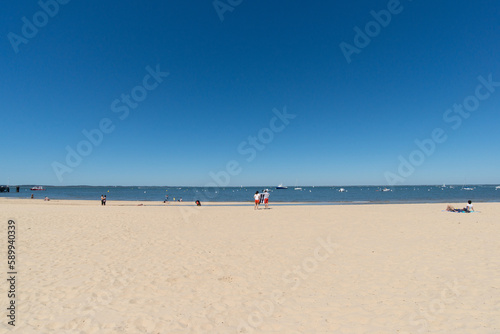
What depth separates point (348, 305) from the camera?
5.46m

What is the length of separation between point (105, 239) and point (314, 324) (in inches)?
408

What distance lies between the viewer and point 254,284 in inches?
259

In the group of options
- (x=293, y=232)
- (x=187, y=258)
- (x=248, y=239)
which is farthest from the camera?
(x=293, y=232)

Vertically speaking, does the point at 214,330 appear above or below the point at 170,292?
below

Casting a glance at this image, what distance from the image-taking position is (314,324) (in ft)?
15.5

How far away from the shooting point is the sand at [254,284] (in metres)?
4.77

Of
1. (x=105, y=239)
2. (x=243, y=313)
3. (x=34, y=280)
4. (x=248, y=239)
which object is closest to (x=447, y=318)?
(x=243, y=313)

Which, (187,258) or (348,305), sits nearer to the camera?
(348,305)

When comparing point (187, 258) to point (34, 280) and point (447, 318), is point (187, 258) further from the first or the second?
point (447, 318)

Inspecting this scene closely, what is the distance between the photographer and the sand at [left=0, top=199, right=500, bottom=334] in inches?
188

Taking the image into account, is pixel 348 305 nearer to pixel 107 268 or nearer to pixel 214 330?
pixel 214 330

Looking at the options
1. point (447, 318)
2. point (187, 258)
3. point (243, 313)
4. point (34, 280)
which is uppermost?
point (187, 258)

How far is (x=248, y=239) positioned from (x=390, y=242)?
250 inches

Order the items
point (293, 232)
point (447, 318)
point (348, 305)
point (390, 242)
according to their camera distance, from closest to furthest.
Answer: point (447, 318) → point (348, 305) → point (390, 242) → point (293, 232)
